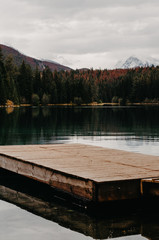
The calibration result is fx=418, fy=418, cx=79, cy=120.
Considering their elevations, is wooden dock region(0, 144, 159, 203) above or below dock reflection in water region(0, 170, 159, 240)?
above

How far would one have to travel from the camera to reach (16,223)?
7.84 metres

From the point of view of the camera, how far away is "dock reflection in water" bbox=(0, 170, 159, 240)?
23.8ft

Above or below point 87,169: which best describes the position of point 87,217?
below

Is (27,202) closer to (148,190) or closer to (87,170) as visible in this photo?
(87,170)

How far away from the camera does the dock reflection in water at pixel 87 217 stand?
7250 millimetres

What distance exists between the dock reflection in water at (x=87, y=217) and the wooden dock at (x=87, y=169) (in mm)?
343

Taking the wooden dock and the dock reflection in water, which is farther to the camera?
the wooden dock

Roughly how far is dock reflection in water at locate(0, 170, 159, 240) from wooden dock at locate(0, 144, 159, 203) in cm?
34

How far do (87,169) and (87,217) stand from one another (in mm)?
1500

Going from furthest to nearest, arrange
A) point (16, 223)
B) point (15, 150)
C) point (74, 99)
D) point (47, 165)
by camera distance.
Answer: point (74, 99) < point (15, 150) < point (47, 165) < point (16, 223)

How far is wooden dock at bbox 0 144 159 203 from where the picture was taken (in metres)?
8.11

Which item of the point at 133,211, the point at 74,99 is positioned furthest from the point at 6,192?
the point at 74,99

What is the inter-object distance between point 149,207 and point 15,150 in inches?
226

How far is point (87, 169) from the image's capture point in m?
9.39
